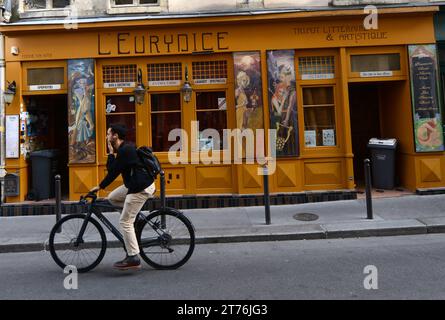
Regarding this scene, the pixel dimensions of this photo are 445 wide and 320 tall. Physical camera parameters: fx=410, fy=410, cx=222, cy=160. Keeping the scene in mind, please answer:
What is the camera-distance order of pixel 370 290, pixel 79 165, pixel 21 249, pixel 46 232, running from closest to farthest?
pixel 370 290
pixel 21 249
pixel 46 232
pixel 79 165

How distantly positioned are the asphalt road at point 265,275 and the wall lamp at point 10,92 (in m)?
4.84

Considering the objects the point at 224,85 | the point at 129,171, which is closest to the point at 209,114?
the point at 224,85

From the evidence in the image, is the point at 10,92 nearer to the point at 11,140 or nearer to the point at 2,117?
the point at 2,117

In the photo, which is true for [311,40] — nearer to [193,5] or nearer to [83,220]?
[193,5]

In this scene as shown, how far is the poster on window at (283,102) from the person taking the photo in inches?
404

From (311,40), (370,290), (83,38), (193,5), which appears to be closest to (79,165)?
(83,38)

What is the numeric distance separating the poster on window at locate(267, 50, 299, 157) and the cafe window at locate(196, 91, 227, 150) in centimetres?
128

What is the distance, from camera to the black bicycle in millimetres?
5590

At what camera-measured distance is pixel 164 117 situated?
10633mm

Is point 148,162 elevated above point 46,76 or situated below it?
below

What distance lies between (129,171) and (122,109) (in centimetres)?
554

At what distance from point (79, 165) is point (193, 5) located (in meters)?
5.02

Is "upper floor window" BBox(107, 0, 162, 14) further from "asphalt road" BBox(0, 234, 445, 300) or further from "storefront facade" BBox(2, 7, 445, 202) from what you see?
"asphalt road" BBox(0, 234, 445, 300)

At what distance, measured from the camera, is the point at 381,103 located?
38.7 ft
